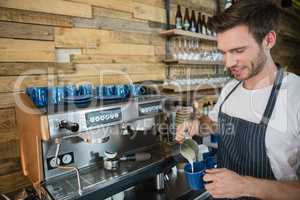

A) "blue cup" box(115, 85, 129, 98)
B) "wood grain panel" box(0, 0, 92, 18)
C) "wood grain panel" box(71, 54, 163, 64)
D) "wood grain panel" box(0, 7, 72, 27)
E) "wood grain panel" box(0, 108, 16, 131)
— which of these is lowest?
"wood grain panel" box(0, 108, 16, 131)

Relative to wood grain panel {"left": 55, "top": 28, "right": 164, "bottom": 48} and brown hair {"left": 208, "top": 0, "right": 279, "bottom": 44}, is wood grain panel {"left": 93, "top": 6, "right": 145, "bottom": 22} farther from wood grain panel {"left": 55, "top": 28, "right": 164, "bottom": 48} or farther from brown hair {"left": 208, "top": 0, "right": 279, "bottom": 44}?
brown hair {"left": 208, "top": 0, "right": 279, "bottom": 44}

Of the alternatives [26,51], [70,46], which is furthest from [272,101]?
[26,51]

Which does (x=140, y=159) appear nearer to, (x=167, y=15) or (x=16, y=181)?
(x=16, y=181)

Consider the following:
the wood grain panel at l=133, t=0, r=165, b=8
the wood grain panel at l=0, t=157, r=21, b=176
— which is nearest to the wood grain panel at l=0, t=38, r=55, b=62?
the wood grain panel at l=0, t=157, r=21, b=176

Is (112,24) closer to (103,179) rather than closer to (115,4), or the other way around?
(115,4)

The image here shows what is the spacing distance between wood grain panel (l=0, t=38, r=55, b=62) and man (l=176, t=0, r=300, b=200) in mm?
1011

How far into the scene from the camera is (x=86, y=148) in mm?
1209

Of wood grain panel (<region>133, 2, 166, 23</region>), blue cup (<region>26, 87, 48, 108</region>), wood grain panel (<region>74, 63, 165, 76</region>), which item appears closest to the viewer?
blue cup (<region>26, 87, 48, 108</region>)

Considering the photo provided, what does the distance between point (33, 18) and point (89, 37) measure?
375mm

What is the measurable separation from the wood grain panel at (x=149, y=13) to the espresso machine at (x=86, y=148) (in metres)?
0.95

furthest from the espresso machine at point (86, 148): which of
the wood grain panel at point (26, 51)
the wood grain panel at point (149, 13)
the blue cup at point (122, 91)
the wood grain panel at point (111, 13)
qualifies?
the wood grain panel at point (149, 13)

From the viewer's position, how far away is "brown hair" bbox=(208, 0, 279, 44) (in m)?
1.06

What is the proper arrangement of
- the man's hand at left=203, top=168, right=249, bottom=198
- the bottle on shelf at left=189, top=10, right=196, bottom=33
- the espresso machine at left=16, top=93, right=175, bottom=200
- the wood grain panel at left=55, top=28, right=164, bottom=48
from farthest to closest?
the bottle on shelf at left=189, top=10, right=196, bottom=33
the wood grain panel at left=55, top=28, right=164, bottom=48
the espresso machine at left=16, top=93, right=175, bottom=200
the man's hand at left=203, top=168, right=249, bottom=198

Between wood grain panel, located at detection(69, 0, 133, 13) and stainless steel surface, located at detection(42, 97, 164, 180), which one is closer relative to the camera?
stainless steel surface, located at detection(42, 97, 164, 180)
